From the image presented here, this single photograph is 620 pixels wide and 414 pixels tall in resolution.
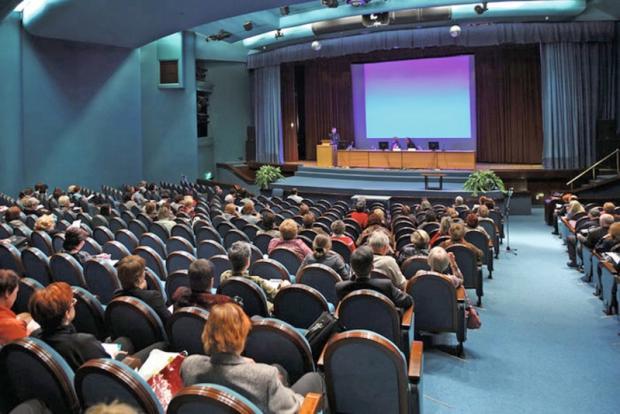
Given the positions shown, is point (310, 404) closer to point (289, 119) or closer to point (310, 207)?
point (310, 207)

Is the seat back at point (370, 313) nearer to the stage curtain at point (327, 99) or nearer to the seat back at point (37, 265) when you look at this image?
the seat back at point (37, 265)

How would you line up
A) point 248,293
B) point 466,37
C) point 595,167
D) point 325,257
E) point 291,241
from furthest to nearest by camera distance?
point 466,37
point 595,167
point 291,241
point 325,257
point 248,293

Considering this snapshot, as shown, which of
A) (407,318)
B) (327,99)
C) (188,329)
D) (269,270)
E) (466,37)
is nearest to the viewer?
(188,329)

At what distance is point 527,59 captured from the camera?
1698cm

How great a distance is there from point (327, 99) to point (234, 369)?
18.7 meters

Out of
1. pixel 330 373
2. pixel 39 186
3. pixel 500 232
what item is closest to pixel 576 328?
pixel 330 373

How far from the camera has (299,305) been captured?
3.66 m

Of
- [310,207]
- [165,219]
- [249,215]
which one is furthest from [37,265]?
[310,207]

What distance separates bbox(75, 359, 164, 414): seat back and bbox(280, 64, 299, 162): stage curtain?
18.8 meters

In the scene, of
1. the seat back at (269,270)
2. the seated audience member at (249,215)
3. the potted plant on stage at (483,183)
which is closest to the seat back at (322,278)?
the seat back at (269,270)

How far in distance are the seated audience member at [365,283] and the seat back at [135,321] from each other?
1294mm

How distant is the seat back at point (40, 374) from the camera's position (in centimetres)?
238

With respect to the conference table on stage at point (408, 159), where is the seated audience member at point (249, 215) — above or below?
below

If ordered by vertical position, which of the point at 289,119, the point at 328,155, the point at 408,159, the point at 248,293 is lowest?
the point at 248,293
